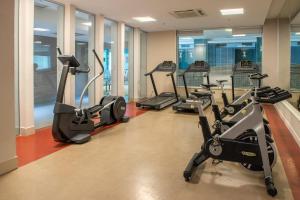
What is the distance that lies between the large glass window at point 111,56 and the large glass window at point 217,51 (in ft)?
10.0

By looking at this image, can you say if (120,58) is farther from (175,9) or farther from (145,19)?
(175,9)

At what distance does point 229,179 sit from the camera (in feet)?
10.4

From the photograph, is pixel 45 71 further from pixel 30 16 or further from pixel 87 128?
pixel 87 128

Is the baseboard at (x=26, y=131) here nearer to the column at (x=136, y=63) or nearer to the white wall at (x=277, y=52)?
the column at (x=136, y=63)

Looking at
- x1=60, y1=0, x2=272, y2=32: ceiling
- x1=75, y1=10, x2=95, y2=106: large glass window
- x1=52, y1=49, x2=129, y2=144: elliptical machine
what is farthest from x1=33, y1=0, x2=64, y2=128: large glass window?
x1=52, y1=49, x2=129, y2=144: elliptical machine

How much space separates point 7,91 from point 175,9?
470 cm

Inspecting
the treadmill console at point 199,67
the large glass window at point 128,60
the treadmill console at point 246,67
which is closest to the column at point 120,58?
the large glass window at point 128,60

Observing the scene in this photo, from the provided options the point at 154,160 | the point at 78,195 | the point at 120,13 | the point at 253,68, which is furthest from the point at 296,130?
the point at 120,13

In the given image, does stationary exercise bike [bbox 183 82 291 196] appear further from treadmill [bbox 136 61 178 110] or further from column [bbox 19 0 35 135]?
treadmill [bbox 136 61 178 110]

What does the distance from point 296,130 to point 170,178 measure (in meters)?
3.04

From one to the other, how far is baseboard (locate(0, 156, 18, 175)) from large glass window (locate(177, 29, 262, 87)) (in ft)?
26.0

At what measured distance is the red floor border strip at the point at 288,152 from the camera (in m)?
3.06

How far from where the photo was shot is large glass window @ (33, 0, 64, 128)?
557 centimetres

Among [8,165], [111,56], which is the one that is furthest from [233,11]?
[8,165]
